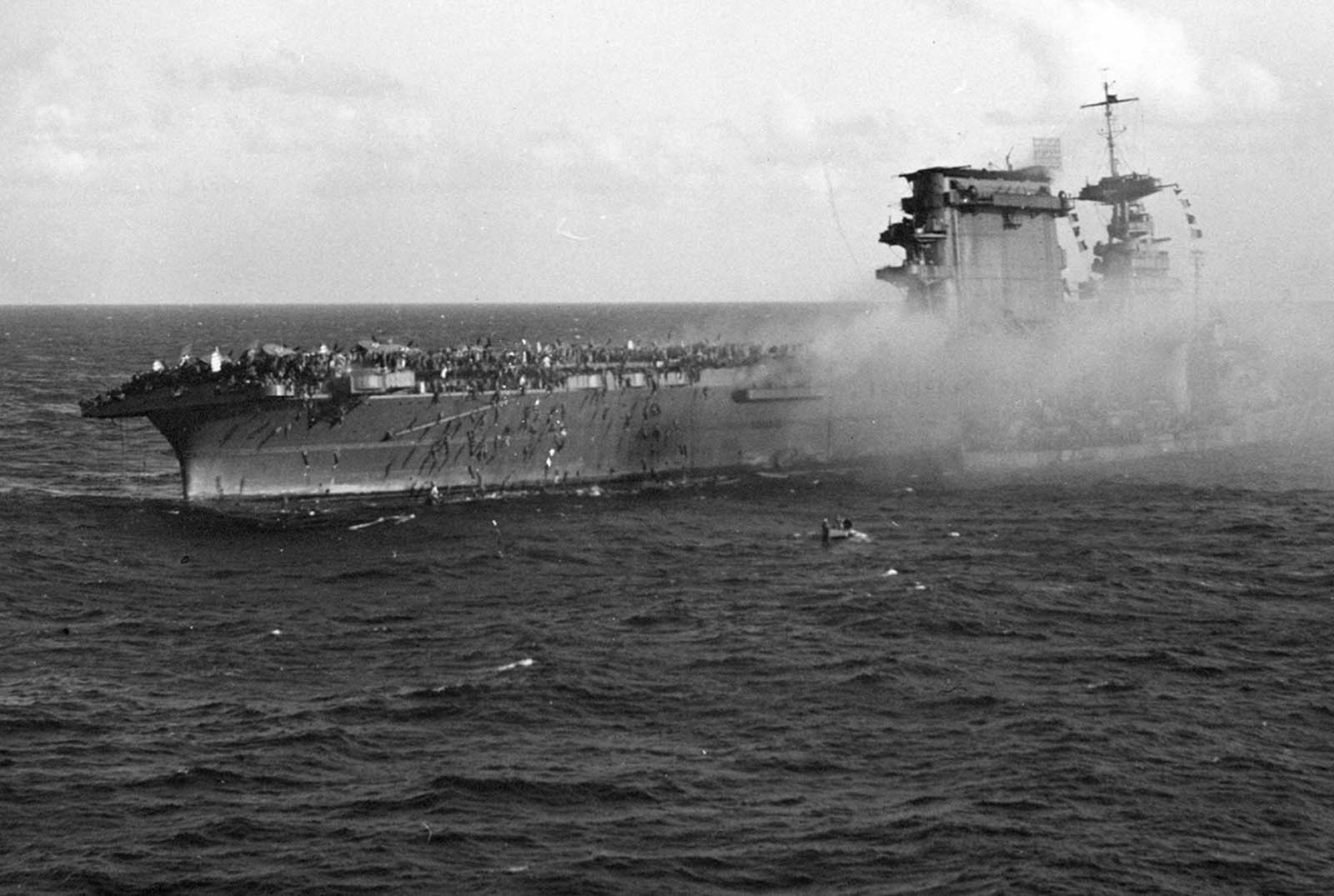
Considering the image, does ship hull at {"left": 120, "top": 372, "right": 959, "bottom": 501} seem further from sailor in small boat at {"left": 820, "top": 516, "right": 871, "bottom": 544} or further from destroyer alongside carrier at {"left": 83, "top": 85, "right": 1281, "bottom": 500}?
sailor in small boat at {"left": 820, "top": 516, "right": 871, "bottom": 544}

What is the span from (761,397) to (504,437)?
1288 cm

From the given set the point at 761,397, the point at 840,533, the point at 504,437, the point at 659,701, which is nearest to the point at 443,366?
the point at 504,437

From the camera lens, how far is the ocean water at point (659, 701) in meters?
25.9

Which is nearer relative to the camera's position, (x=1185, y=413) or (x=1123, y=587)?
(x=1123, y=587)

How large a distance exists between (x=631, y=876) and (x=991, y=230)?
195 feet

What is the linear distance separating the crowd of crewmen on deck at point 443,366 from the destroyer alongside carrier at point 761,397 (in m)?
0.11

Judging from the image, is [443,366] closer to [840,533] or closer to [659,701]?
[840,533]

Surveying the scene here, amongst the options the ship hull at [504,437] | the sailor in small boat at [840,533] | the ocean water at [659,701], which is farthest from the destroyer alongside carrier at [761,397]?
the sailor in small boat at [840,533]

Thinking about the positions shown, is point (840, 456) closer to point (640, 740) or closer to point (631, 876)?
point (640, 740)

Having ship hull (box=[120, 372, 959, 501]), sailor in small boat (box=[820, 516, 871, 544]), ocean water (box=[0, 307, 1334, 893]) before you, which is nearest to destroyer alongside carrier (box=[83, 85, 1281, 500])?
ship hull (box=[120, 372, 959, 501])

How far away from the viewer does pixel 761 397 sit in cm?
6844

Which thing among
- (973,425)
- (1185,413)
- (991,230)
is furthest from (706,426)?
(1185,413)

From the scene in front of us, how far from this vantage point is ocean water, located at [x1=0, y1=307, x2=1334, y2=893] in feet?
84.9

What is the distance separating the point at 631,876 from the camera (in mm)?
24984
